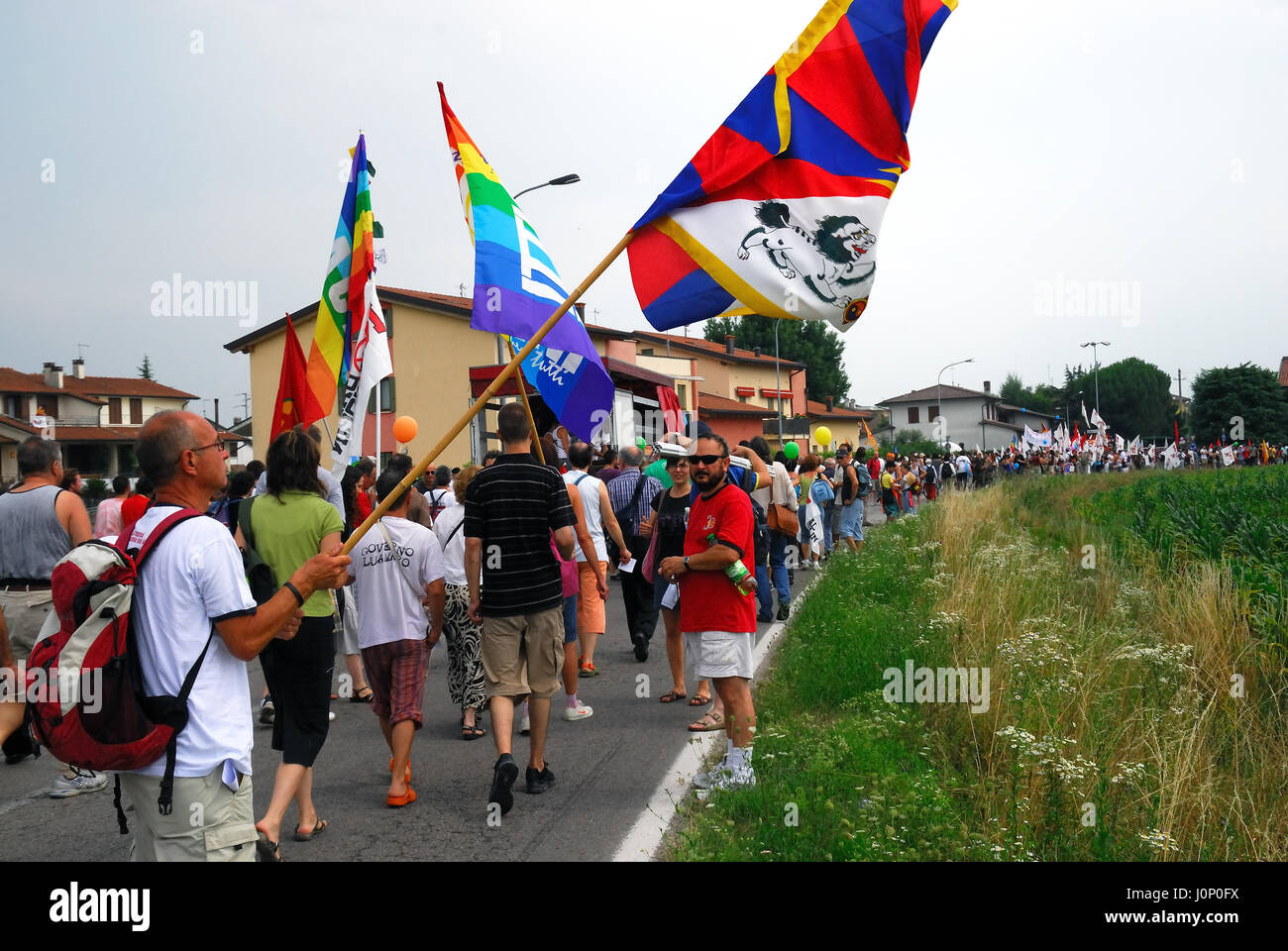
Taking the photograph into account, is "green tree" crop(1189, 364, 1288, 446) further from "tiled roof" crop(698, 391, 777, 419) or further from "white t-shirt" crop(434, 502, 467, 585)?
"white t-shirt" crop(434, 502, 467, 585)

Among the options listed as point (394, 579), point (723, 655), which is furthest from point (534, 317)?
point (723, 655)

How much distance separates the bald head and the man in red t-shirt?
3.14 metres

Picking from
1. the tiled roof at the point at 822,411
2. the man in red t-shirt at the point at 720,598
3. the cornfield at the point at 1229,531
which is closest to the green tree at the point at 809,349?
the tiled roof at the point at 822,411

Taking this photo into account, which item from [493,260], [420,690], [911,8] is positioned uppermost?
[911,8]

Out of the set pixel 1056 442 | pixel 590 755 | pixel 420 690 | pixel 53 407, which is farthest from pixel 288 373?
pixel 53 407

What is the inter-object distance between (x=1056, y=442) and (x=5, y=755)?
56037 mm

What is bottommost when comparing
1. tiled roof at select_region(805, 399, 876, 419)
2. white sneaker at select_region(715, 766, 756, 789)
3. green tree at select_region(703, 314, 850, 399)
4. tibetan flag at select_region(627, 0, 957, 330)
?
white sneaker at select_region(715, 766, 756, 789)

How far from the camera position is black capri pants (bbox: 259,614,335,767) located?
16.0 feet

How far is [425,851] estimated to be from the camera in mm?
4836

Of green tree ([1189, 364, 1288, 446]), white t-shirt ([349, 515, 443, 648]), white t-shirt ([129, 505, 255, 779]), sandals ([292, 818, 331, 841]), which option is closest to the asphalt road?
sandals ([292, 818, 331, 841])

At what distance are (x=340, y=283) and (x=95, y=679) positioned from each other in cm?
512

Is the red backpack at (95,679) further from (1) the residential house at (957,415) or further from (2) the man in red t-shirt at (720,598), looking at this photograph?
(1) the residential house at (957,415)

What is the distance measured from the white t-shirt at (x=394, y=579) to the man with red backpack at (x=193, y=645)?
8.45 feet
